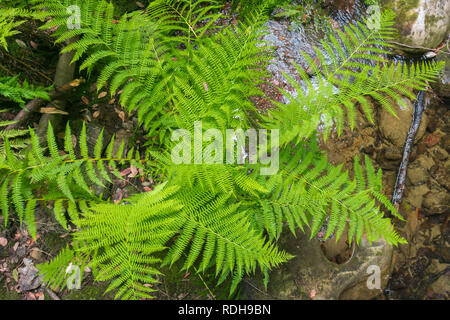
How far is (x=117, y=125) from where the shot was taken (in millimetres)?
2998

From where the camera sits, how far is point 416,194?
4.02 meters

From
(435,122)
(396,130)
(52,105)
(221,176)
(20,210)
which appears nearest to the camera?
(20,210)

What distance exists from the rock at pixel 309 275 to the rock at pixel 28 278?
1.80 m

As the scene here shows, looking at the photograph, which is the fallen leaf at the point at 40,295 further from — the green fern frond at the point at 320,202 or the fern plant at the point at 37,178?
the green fern frond at the point at 320,202

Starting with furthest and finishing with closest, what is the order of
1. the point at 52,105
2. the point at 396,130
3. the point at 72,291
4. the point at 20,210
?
1. the point at 396,130
2. the point at 52,105
3. the point at 72,291
4. the point at 20,210

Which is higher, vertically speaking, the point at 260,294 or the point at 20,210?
the point at 20,210

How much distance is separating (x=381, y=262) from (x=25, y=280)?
11.5 ft

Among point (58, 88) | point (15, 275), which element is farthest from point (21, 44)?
point (15, 275)

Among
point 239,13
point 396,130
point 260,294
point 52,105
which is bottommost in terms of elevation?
point 260,294

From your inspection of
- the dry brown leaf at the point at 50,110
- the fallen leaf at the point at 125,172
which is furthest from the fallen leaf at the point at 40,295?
the dry brown leaf at the point at 50,110

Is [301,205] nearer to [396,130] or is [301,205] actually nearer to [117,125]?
[117,125]

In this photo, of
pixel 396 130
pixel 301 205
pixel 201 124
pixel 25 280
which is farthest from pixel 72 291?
pixel 396 130

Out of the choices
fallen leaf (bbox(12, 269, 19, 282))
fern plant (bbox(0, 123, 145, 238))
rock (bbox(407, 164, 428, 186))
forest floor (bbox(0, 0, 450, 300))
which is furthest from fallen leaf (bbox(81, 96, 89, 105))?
rock (bbox(407, 164, 428, 186))

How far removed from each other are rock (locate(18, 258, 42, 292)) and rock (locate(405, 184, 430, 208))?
4.34m
